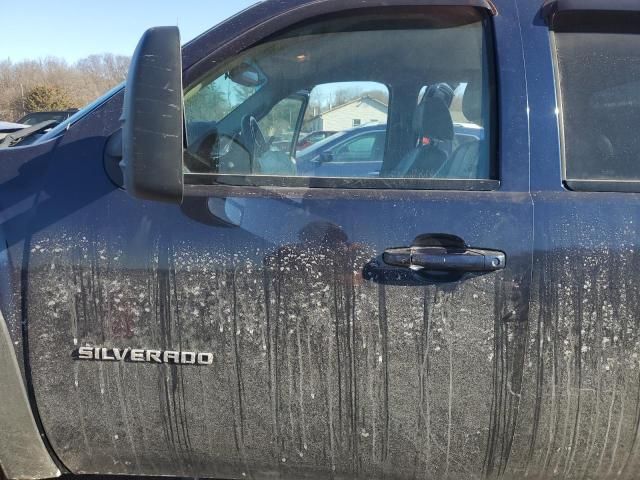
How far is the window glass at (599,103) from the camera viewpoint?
5.41ft

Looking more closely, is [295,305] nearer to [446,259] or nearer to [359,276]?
[359,276]

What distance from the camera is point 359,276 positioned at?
1571 millimetres

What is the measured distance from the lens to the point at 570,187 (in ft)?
5.29

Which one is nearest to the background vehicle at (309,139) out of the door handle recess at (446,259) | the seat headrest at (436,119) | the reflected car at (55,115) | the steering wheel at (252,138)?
the steering wheel at (252,138)

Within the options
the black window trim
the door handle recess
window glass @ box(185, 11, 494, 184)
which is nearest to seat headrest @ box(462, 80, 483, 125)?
window glass @ box(185, 11, 494, 184)

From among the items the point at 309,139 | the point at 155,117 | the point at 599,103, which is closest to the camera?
the point at 155,117

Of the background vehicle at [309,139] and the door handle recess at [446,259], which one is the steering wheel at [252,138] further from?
Answer: the door handle recess at [446,259]

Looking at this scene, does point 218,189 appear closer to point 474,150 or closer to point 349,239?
point 349,239

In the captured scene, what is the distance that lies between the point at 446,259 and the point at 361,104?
2.02 ft

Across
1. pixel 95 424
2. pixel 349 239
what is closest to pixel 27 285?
pixel 95 424

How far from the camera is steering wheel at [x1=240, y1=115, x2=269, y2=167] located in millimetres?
1741

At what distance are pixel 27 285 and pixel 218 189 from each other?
0.62 metres

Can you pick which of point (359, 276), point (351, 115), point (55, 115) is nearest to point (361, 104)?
point (351, 115)

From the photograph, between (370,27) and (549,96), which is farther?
(370,27)
